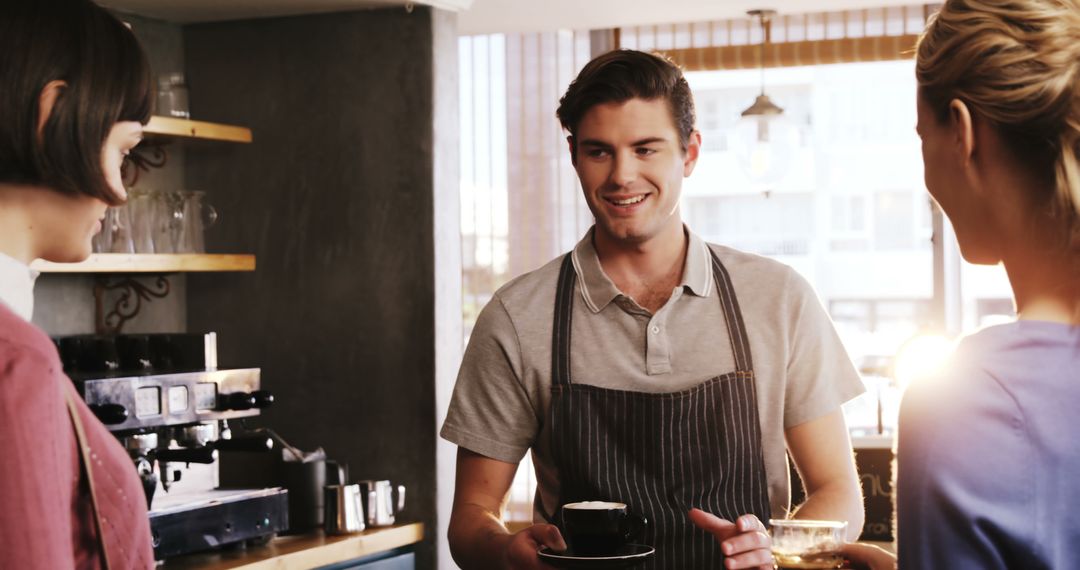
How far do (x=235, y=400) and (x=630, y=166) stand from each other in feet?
5.35

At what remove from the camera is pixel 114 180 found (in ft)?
3.86

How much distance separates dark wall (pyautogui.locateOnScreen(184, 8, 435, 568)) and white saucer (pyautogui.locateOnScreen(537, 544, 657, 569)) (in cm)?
203

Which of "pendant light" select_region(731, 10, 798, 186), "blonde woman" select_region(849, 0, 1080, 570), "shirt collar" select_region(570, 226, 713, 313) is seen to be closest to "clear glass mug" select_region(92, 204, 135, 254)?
"shirt collar" select_region(570, 226, 713, 313)

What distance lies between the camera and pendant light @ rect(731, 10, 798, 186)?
14.4 feet

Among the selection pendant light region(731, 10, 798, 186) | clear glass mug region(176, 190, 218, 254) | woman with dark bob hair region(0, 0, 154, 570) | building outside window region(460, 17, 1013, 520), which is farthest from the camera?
building outside window region(460, 17, 1013, 520)

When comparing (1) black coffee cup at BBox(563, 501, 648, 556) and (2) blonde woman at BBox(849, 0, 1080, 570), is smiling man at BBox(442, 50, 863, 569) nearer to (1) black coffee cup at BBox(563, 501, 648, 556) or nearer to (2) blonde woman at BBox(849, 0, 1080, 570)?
(1) black coffee cup at BBox(563, 501, 648, 556)

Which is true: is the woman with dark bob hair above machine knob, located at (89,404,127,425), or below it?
above

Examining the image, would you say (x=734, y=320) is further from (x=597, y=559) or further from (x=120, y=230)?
(x=120, y=230)

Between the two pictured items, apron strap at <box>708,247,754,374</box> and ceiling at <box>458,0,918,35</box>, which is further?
ceiling at <box>458,0,918,35</box>

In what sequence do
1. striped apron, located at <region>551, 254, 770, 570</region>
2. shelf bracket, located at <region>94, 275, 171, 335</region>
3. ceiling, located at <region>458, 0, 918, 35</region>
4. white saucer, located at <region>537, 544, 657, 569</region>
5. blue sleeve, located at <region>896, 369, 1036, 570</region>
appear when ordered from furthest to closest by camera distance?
1. ceiling, located at <region>458, 0, 918, 35</region>
2. shelf bracket, located at <region>94, 275, 171, 335</region>
3. striped apron, located at <region>551, 254, 770, 570</region>
4. white saucer, located at <region>537, 544, 657, 569</region>
5. blue sleeve, located at <region>896, 369, 1036, 570</region>

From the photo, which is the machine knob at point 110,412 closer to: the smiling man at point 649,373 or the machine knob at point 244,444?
the machine knob at point 244,444

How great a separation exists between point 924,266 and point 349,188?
3.08 meters

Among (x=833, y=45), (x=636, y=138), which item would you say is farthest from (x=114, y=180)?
(x=833, y=45)

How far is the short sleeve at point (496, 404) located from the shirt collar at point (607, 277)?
154mm
